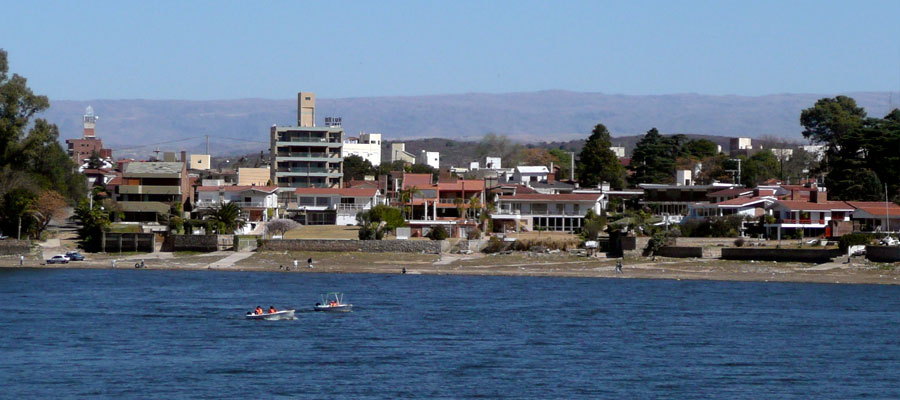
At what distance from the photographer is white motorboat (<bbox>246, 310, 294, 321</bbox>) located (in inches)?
2370

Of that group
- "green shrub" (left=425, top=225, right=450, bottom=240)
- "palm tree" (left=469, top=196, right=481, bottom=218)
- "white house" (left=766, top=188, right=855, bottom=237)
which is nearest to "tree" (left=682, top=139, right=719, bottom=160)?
"palm tree" (left=469, top=196, right=481, bottom=218)

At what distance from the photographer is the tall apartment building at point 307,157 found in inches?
5167

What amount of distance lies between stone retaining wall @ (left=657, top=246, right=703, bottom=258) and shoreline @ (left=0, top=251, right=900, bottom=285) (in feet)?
3.39

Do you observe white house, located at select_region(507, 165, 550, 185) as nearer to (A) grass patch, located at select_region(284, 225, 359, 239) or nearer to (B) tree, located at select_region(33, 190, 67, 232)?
(A) grass patch, located at select_region(284, 225, 359, 239)

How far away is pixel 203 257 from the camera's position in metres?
90.4

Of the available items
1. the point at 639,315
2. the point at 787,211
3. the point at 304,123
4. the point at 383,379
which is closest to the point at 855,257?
the point at 787,211

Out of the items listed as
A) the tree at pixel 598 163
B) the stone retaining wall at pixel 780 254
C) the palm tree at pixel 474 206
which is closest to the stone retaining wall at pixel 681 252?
the stone retaining wall at pixel 780 254

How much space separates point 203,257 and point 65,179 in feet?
76.2

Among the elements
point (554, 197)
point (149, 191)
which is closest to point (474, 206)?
point (554, 197)

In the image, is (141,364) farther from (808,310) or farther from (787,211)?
(787,211)

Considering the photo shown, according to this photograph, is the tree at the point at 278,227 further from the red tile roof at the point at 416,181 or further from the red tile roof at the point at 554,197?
the red tile roof at the point at 554,197

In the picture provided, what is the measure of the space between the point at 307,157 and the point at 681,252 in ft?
178

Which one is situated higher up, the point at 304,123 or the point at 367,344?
the point at 304,123

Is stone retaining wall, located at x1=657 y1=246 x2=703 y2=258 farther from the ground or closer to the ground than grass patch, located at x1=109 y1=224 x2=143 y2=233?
closer to the ground
